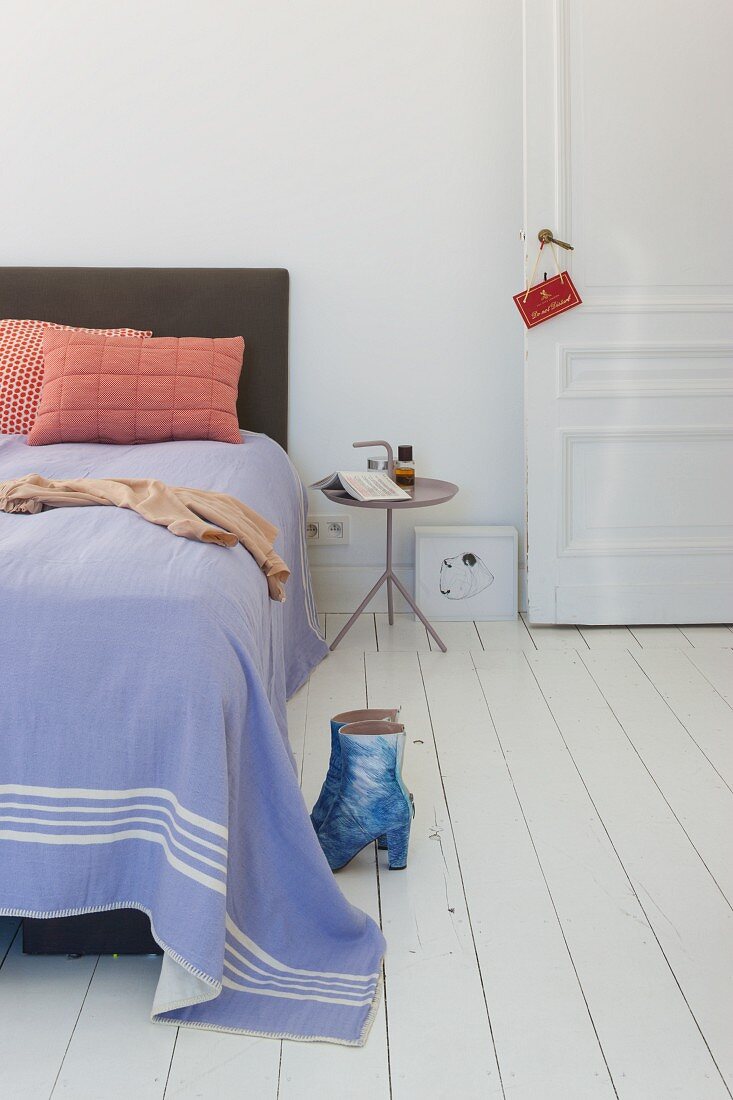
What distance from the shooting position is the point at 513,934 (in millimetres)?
1919

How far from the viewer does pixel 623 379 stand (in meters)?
3.56

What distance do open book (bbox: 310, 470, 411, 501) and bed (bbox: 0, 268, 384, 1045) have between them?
4.27ft

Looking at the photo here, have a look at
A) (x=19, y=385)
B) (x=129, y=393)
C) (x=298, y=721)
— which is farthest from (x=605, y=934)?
(x=19, y=385)

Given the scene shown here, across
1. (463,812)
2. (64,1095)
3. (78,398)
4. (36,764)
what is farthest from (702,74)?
(64,1095)

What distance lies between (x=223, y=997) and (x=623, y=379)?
8.09 ft

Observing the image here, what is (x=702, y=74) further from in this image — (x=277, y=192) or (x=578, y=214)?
(x=277, y=192)

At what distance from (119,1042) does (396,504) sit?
1.95 metres

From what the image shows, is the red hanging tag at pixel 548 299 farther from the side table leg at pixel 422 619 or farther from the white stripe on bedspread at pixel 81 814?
the white stripe on bedspread at pixel 81 814

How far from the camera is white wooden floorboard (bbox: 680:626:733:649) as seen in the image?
349cm

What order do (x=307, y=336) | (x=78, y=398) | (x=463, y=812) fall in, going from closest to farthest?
1. (x=463, y=812)
2. (x=78, y=398)
3. (x=307, y=336)

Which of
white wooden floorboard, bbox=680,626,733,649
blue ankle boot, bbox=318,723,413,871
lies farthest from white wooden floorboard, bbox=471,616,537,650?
blue ankle boot, bbox=318,723,413,871

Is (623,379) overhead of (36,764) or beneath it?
overhead

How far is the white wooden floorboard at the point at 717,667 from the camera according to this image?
3.07 meters

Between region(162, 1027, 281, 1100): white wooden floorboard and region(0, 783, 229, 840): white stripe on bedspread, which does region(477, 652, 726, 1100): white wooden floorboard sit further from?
region(0, 783, 229, 840): white stripe on bedspread
